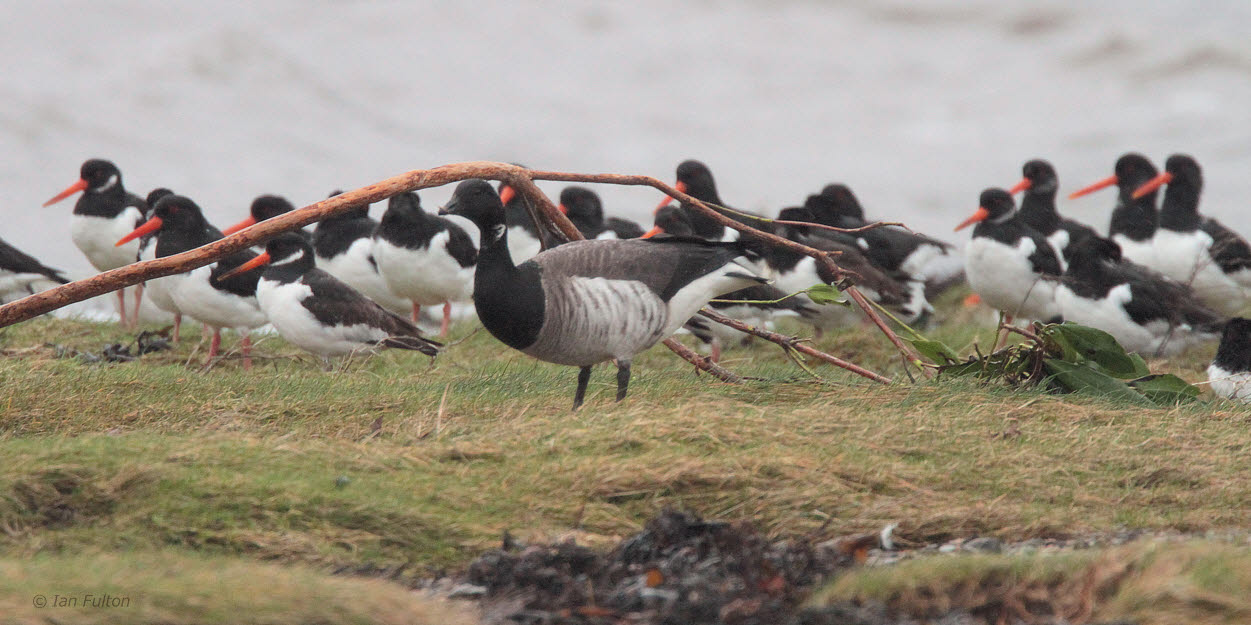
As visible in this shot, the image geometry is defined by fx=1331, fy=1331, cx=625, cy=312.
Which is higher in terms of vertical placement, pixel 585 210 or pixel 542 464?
pixel 585 210

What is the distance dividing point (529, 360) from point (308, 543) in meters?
4.64

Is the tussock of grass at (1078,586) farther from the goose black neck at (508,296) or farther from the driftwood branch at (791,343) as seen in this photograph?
the driftwood branch at (791,343)

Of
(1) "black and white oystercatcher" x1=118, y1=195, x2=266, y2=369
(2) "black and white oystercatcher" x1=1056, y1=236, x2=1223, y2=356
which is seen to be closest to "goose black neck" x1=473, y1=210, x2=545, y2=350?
(1) "black and white oystercatcher" x1=118, y1=195, x2=266, y2=369

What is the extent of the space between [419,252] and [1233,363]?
5802 millimetres

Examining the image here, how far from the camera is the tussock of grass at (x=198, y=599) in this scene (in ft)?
10.6

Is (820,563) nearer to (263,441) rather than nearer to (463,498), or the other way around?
(463,498)

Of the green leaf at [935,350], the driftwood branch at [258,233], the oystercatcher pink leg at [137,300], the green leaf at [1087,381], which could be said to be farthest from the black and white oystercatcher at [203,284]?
the green leaf at [1087,381]

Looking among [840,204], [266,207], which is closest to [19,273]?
[266,207]

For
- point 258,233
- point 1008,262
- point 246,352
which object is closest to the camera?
point 258,233

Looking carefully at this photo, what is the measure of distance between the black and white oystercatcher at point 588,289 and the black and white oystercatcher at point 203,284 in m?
2.89

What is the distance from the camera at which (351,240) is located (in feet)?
36.3

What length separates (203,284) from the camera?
8.77 metres

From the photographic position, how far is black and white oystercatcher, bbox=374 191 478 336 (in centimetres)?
1034

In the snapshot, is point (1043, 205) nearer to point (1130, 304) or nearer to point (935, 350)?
point (1130, 304)
